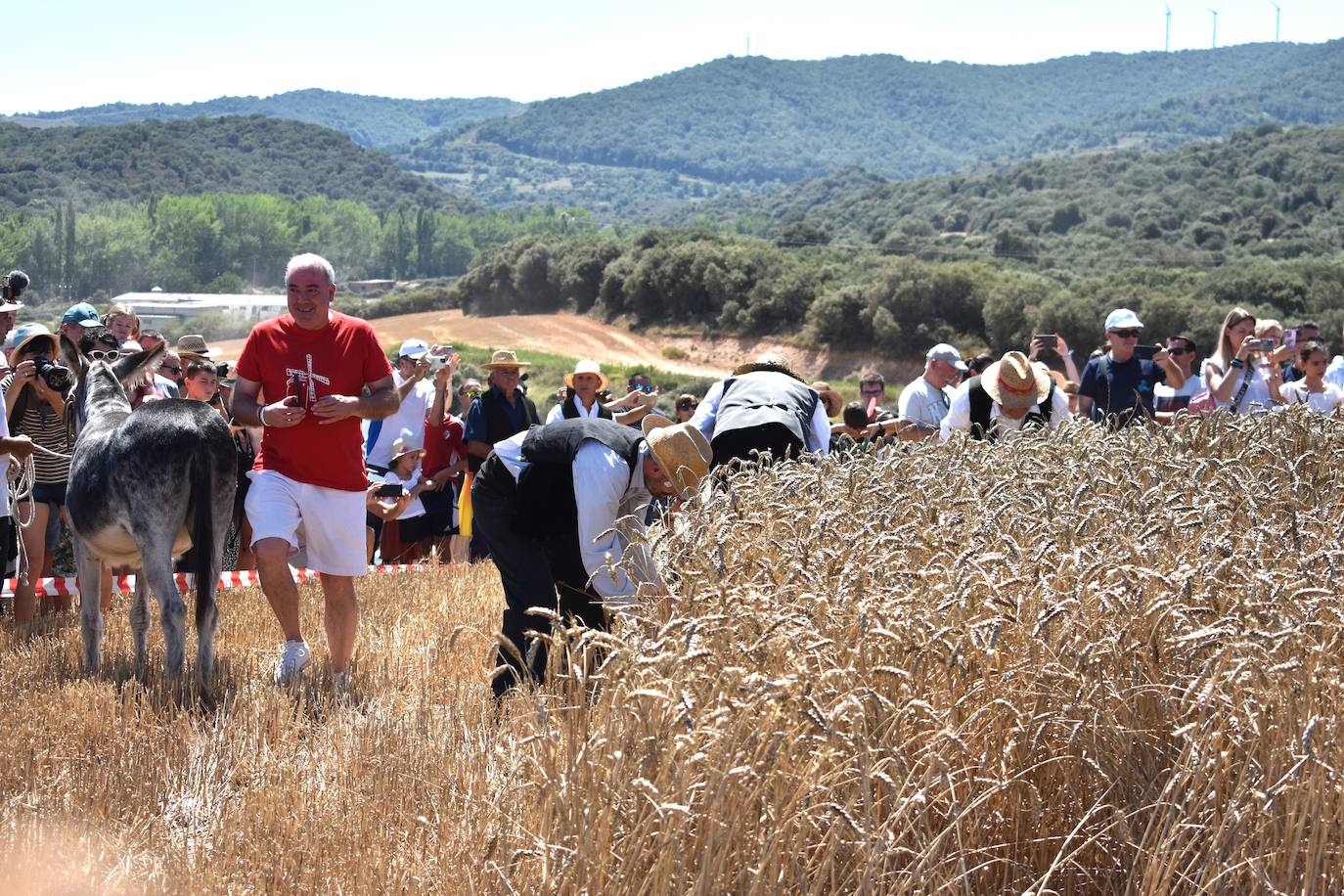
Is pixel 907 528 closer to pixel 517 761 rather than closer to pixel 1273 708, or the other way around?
pixel 1273 708

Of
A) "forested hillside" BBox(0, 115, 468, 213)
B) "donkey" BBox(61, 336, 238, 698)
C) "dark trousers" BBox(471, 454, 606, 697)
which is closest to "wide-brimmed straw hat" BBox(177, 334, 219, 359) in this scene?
"donkey" BBox(61, 336, 238, 698)

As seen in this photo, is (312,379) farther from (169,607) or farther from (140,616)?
(140,616)

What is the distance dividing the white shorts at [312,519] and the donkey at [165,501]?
0.69 ft

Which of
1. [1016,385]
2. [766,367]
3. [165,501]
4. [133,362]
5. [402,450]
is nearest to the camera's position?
[165,501]

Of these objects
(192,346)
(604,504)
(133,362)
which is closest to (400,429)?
(192,346)

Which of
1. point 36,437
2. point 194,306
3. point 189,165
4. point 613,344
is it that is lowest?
point 613,344

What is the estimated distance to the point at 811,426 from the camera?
9250mm

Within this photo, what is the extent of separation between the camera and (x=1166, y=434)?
29.9 ft

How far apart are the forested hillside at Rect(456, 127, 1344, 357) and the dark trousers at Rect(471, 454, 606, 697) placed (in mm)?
42791

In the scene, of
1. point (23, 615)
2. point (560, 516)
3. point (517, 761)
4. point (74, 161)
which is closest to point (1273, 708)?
point (517, 761)

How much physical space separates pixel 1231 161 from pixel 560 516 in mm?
104546

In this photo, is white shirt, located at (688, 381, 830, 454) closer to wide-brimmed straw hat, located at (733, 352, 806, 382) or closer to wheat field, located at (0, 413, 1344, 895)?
wide-brimmed straw hat, located at (733, 352, 806, 382)

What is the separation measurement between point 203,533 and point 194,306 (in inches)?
3216

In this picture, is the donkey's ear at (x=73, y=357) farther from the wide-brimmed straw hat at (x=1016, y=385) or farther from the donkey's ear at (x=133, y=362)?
the wide-brimmed straw hat at (x=1016, y=385)
